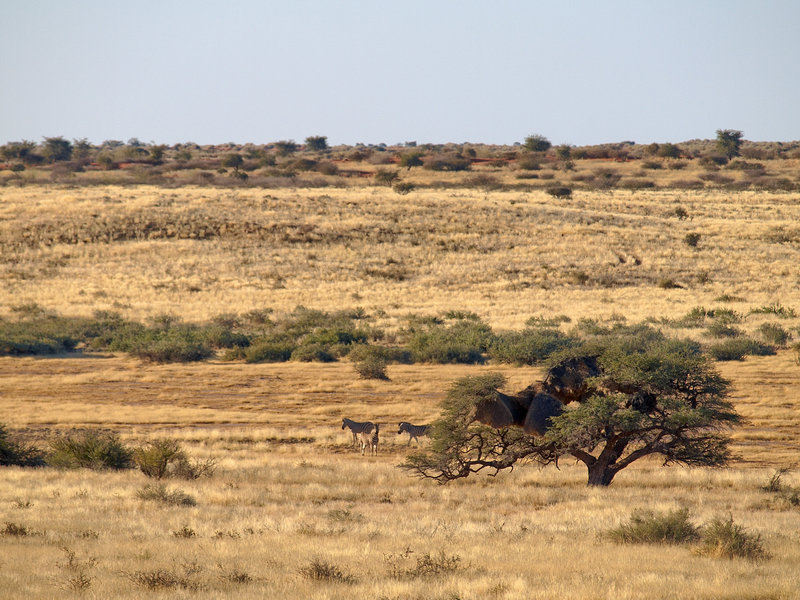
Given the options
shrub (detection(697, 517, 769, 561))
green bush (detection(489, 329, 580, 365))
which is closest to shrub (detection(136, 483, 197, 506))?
shrub (detection(697, 517, 769, 561))

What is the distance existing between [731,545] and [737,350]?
23.9 meters

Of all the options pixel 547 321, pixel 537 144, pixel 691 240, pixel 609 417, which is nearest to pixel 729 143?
pixel 537 144

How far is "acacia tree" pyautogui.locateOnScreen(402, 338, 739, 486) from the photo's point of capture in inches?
558

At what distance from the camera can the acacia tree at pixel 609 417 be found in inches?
558

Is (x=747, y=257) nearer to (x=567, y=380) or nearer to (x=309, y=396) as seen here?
(x=309, y=396)

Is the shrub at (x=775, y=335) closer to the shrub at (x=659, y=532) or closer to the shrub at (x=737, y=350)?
the shrub at (x=737, y=350)

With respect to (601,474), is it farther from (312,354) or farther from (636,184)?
(636,184)

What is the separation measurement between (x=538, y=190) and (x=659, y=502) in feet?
243

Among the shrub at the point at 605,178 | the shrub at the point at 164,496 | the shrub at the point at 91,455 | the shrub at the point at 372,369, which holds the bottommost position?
the shrub at the point at 372,369

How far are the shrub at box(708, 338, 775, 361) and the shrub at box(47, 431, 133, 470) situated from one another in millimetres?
22162

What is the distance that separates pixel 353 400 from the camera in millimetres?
25359

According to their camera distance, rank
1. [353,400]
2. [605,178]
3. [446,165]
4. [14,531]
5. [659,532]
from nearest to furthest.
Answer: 1. [14,531]
2. [659,532]
3. [353,400]
4. [605,178]
5. [446,165]

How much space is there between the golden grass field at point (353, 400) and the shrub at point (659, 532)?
345mm

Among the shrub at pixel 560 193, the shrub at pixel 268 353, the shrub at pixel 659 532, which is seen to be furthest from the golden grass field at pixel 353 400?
the shrub at pixel 560 193
